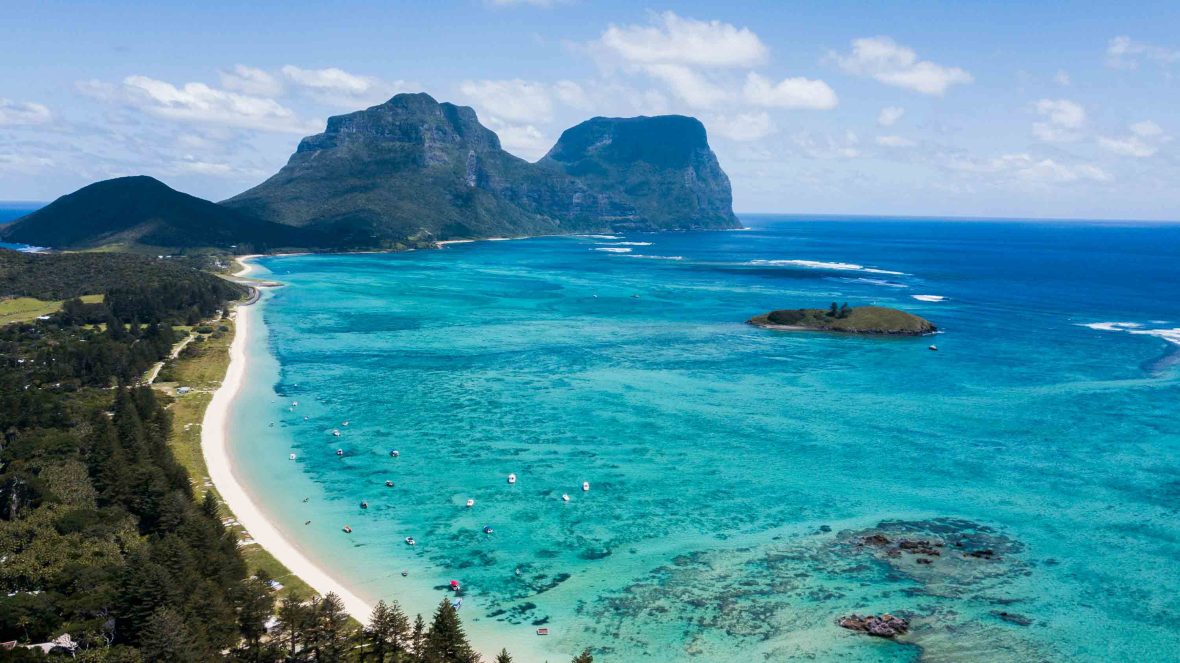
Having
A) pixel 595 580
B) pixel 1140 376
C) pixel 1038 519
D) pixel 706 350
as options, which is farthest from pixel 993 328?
pixel 595 580

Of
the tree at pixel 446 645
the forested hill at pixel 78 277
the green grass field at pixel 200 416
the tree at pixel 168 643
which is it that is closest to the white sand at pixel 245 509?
the green grass field at pixel 200 416

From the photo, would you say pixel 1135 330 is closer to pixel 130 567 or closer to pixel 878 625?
pixel 878 625

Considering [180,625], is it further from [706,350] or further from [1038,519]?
[706,350]

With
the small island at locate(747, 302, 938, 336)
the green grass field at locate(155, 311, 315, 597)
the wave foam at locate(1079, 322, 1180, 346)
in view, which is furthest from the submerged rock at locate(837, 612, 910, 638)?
the wave foam at locate(1079, 322, 1180, 346)

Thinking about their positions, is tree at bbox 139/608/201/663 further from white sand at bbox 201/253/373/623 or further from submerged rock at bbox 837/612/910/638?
submerged rock at bbox 837/612/910/638

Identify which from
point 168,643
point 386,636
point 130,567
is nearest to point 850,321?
point 386,636

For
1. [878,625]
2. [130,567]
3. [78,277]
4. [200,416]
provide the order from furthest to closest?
[78,277] → [200,416] → [878,625] → [130,567]
